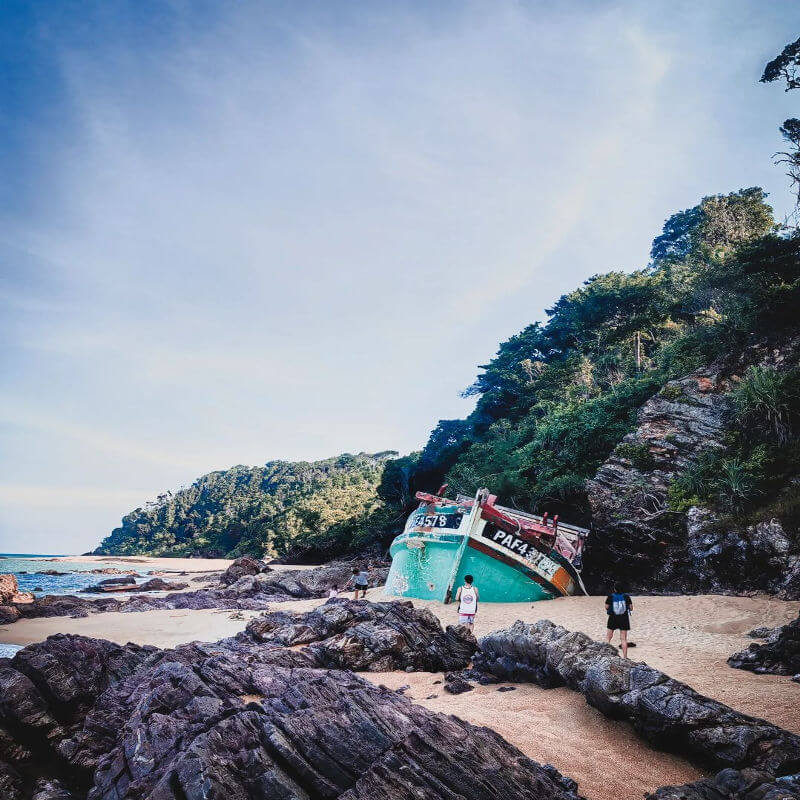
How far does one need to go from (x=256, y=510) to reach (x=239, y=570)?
54327 millimetres

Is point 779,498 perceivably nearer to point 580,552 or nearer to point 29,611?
point 580,552

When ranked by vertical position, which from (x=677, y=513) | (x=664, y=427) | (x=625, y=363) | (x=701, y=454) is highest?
(x=625, y=363)

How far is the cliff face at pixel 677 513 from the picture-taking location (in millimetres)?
12969

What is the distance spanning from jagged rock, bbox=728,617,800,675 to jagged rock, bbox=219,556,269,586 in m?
30.7

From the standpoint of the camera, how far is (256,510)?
84.3 meters

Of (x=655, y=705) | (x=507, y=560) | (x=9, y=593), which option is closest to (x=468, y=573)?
(x=507, y=560)

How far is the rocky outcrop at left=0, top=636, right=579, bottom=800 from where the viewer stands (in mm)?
3805

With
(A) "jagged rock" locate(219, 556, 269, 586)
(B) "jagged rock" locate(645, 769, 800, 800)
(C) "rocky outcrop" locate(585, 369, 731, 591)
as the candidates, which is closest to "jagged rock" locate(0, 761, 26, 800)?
(B) "jagged rock" locate(645, 769, 800, 800)

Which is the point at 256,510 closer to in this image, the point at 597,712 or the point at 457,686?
the point at 457,686

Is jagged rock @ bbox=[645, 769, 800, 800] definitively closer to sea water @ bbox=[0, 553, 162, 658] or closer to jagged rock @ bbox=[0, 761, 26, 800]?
jagged rock @ bbox=[0, 761, 26, 800]

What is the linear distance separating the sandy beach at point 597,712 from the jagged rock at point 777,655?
0.90 feet

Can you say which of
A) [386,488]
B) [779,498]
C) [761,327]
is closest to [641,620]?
[779,498]

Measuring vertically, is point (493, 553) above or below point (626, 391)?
below

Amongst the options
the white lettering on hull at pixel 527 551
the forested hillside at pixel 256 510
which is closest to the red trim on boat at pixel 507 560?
the white lettering on hull at pixel 527 551
